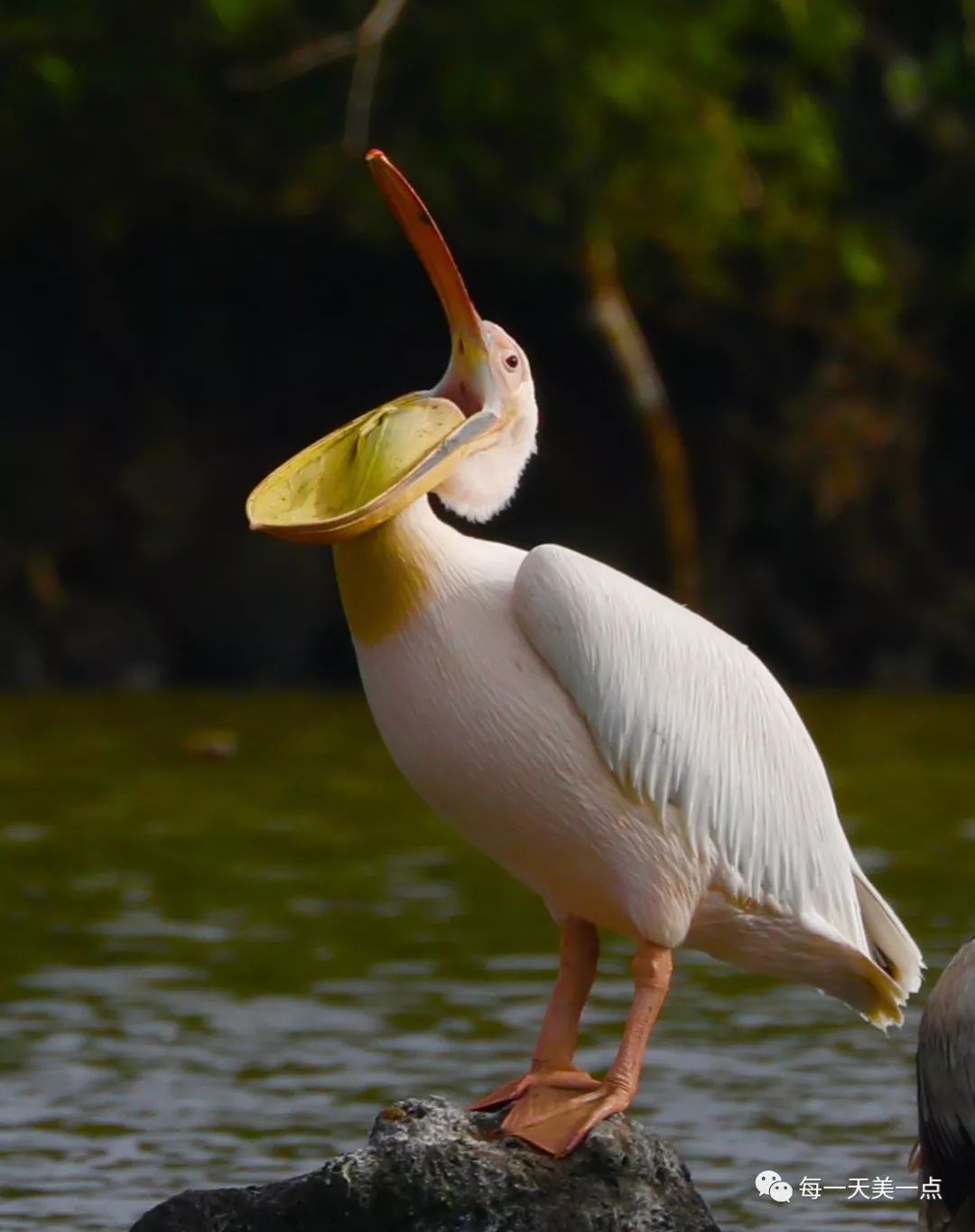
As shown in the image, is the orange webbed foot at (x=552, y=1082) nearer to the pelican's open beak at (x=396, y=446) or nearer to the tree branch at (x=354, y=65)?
the pelican's open beak at (x=396, y=446)

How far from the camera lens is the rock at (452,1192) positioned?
3.78 m

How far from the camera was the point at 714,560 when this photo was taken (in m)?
15.2

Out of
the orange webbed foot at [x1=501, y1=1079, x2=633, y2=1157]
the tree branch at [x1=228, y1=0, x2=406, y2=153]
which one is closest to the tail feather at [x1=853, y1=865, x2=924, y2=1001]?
the orange webbed foot at [x1=501, y1=1079, x2=633, y2=1157]

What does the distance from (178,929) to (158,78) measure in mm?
8143

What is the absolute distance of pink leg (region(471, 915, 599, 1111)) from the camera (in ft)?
13.1

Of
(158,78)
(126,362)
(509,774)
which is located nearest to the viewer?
(509,774)

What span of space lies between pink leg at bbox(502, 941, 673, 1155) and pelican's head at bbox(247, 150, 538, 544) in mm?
752

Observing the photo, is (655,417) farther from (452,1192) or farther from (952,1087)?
(452,1192)

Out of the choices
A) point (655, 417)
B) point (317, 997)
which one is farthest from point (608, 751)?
point (655, 417)

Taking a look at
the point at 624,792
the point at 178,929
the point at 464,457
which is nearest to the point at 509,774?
the point at 624,792

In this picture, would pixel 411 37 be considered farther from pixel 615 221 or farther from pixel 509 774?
pixel 509 774

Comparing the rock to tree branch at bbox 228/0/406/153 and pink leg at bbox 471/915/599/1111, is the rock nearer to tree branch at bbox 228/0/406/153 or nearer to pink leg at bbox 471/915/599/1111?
pink leg at bbox 471/915/599/1111

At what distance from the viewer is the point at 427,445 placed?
12.8 ft

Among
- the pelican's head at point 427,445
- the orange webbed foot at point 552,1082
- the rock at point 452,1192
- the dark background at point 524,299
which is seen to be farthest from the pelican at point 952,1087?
the dark background at point 524,299
